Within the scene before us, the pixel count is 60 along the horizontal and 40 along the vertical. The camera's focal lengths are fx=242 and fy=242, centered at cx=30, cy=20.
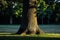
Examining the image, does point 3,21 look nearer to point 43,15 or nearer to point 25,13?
point 43,15

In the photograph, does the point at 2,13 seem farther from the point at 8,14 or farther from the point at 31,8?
the point at 31,8

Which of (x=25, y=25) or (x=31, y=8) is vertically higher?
(x=31, y=8)

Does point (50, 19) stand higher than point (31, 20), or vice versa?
point (31, 20)

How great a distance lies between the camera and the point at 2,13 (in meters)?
71.7

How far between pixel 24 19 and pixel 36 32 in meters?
1.58

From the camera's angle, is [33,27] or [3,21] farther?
[3,21]

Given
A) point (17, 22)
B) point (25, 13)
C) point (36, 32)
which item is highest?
point (25, 13)

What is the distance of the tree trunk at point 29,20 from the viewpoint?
66.9 ft

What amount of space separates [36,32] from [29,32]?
673 millimetres

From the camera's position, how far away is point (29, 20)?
20797 mm

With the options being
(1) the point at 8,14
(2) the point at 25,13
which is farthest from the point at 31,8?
(1) the point at 8,14

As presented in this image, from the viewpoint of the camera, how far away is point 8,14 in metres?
70.2

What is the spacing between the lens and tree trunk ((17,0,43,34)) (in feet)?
66.9

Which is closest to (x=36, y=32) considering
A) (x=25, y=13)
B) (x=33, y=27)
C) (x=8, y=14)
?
(x=33, y=27)
